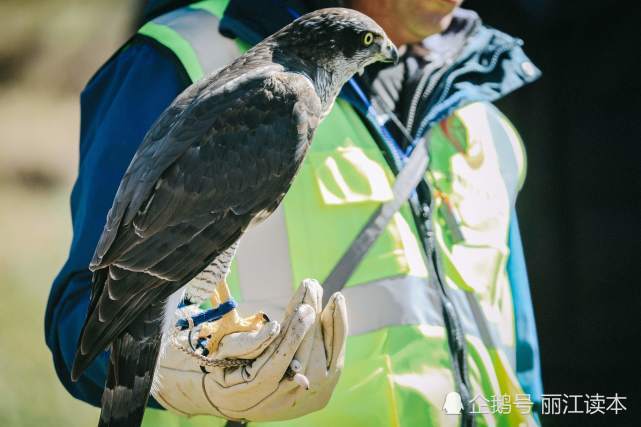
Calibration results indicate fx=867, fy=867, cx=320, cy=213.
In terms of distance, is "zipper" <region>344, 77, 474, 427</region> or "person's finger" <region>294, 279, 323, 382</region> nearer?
"person's finger" <region>294, 279, 323, 382</region>

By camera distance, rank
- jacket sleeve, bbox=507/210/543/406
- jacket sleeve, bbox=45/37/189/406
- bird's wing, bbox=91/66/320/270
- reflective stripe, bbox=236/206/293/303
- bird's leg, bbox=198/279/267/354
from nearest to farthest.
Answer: bird's wing, bbox=91/66/320/270 < bird's leg, bbox=198/279/267/354 < jacket sleeve, bbox=45/37/189/406 < reflective stripe, bbox=236/206/293/303 < jacket sleeve, bbox=507/210/543/406

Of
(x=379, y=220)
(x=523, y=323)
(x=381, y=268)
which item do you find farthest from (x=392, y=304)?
(x=523, y=323)

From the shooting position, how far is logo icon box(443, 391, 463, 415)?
2.09 m

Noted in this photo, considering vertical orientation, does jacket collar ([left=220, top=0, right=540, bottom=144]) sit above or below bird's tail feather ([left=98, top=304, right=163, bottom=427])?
above

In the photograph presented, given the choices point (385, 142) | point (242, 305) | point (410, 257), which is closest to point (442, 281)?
point (410, 257)

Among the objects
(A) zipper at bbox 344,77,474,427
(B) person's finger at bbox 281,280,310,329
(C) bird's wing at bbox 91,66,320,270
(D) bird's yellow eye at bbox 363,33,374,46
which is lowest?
(A) zipper at bbox 344,77,474,427

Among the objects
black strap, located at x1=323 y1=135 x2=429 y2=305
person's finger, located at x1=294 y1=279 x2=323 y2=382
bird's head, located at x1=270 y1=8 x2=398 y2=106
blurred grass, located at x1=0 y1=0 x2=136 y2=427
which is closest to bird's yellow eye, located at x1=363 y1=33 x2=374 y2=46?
bird's head, located at x1=270 y1=8 x2=398 y2=106

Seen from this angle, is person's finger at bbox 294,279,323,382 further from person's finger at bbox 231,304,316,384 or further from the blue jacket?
the blue jacket

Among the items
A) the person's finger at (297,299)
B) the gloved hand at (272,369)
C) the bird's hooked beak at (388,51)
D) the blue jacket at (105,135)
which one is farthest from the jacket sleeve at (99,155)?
the bird's hooked beak at (388,51)

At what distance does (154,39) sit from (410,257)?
78cm

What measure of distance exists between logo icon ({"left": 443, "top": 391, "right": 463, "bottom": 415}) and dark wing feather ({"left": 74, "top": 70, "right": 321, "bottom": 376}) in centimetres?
81

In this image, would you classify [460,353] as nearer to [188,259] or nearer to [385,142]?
[385,142]

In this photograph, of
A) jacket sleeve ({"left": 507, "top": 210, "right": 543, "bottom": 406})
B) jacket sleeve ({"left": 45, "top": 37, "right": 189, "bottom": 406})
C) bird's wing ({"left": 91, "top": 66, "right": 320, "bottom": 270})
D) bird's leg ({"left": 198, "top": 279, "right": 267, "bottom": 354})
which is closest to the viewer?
bird's wing ({"left": 91, "top": 66, "right": 320, "bottom": 270})

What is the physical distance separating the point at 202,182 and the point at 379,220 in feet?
2.08
